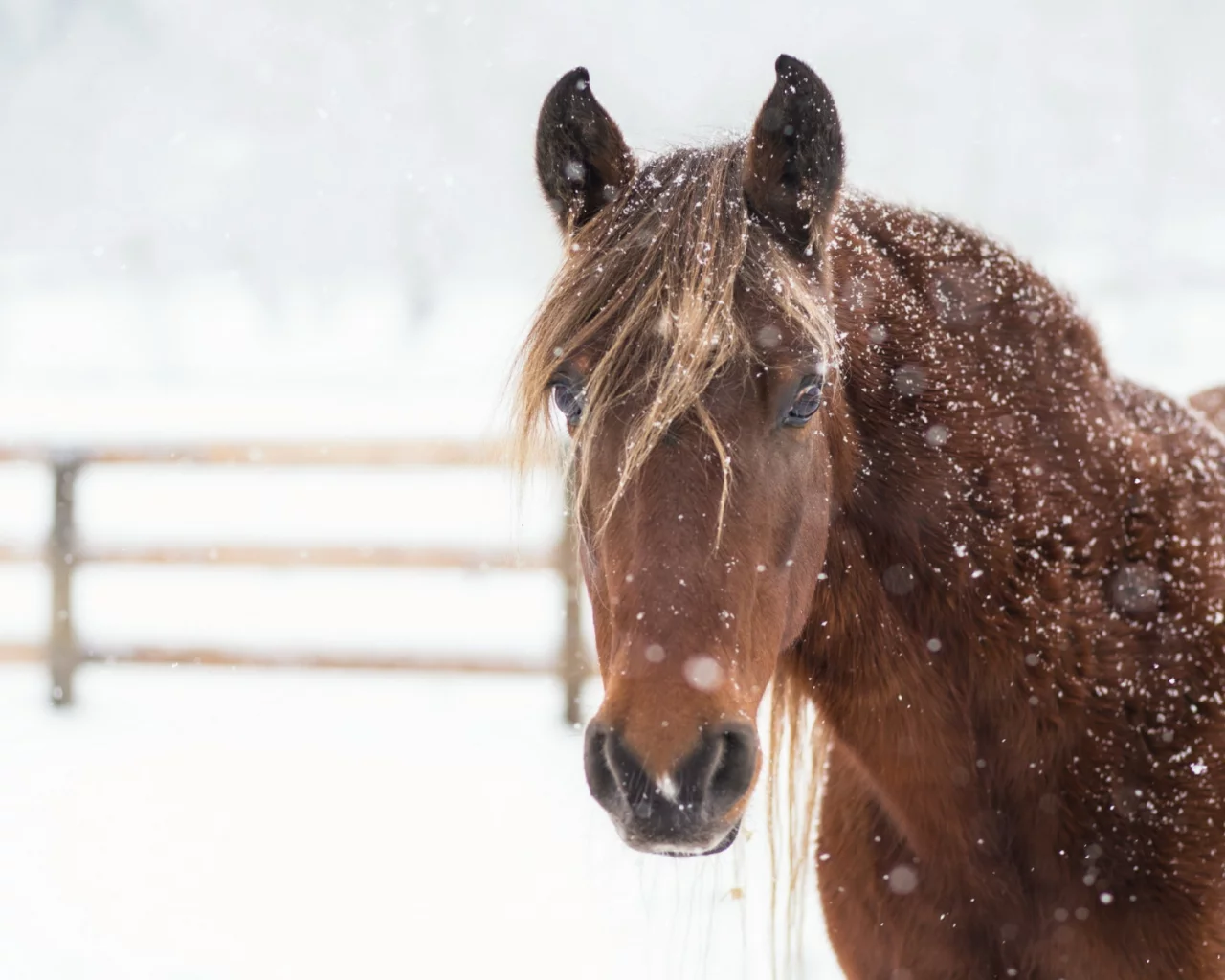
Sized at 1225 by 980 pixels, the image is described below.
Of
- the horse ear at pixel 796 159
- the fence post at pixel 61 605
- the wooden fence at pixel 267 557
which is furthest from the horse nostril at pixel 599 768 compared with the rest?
the fence post at pixel 61 605

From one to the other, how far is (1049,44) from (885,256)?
34.3 metres

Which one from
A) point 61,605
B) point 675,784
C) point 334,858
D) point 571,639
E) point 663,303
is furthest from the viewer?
point 61,605

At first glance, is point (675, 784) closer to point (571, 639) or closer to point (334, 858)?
point (334, 858)

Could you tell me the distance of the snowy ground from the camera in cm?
345

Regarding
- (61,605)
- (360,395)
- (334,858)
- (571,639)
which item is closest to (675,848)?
(334,858)

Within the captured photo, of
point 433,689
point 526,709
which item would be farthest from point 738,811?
point 433,689

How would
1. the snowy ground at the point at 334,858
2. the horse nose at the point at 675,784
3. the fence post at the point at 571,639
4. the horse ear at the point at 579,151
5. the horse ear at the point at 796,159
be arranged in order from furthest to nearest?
the fence post at the point at 571,639 < the snowy ground at the point at 334,858 < the horse ear at the point at 579,151 < the horse ear at the point at 796,159 < the horse nose at the point at 675,784

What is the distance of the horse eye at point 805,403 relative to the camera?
5.04 ft

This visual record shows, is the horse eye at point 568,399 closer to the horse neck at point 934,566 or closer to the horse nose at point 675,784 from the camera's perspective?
the horse neck at point 934,566

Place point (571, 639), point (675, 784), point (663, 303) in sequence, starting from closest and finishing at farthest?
point (675, 784), point (663, 303), point (571, 639)

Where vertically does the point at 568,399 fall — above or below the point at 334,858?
above

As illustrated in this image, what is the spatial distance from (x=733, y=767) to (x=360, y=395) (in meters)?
27.2

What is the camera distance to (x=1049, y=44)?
101ft

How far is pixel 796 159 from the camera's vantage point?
5.41 feet
